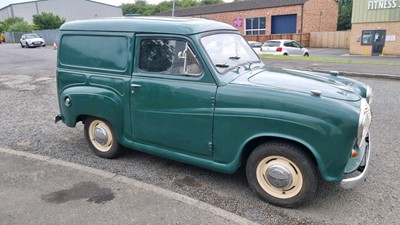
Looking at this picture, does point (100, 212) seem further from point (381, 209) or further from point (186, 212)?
point (381, 209)

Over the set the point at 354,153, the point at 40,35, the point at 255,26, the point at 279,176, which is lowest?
the point at 279,176

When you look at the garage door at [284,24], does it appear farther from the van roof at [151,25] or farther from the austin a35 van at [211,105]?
the van roof at [151,25]

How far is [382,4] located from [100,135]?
2592 cm

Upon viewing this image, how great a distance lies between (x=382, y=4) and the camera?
78.6 ft

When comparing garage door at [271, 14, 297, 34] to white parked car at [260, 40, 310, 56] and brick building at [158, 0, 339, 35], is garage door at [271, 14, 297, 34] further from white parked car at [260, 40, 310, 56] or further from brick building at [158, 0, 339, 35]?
A: white parked car at [260, 40, 310, 56]

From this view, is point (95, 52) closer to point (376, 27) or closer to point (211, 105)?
point (211, 105)

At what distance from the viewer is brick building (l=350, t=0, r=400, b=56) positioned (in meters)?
23.7

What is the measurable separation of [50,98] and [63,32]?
452 centimetres

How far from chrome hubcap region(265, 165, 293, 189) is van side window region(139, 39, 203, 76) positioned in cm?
130

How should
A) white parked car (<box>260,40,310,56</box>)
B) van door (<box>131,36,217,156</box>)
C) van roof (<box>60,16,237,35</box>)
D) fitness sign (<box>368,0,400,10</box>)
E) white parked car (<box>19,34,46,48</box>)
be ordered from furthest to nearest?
white parked car (<box>19,34,46,48</box>) < fitness sign (<box>368,0,400,10</box>) < white parked car (<box>260,40,310,56</box>) < van roof (<box>60,16,237,35</box>) < van door (<box>131,36,217,156</box>)

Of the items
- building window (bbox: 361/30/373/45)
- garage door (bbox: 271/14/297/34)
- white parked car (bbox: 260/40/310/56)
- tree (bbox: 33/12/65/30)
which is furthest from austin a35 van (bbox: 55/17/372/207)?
tree (bbox: 33/12/65/30)

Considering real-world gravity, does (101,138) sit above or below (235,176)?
above

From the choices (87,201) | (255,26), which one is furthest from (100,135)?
(255,26)

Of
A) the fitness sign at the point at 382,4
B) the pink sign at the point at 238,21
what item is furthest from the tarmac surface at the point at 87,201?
the pink sign at the point at 238,21
